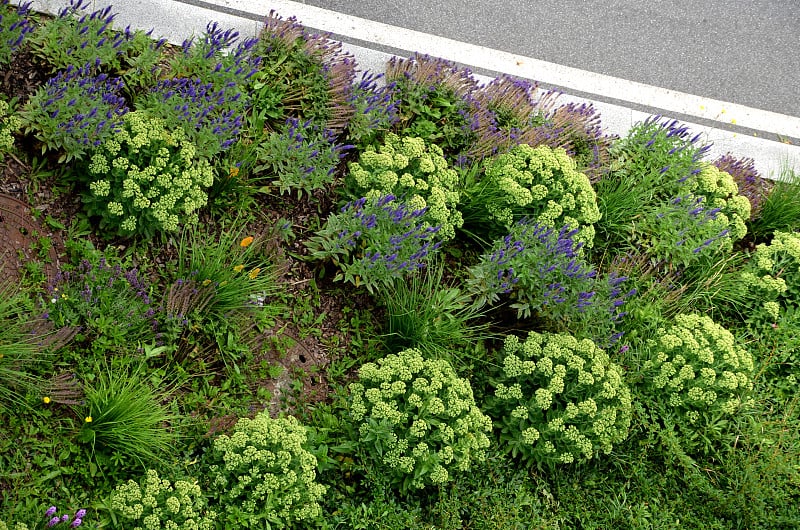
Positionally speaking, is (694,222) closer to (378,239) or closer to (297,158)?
(378,239)

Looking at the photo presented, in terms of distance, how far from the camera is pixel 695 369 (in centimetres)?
504

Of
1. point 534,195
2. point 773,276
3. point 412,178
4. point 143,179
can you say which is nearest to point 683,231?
point 773,276

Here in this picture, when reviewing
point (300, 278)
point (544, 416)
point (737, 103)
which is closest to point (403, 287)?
point (300, 278)

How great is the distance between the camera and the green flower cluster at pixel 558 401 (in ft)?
14.9

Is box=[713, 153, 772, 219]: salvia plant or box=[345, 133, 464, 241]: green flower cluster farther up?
box=[713, 153, 772, 219]: salvia plant

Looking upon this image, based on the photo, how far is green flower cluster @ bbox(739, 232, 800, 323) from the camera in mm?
5629

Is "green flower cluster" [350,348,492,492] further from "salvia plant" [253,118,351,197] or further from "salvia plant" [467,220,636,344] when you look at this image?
"salvia plant" [253,118,351,197]

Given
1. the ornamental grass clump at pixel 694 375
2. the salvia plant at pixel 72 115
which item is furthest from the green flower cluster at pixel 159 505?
the ornamental grass clump at pixel 694 375

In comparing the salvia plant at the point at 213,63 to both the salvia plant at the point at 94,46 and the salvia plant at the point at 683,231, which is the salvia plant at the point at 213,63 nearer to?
the salvia plant at the point at 94,46

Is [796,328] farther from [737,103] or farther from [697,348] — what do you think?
[737,103]

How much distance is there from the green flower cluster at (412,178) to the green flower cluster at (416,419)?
981 millimetres

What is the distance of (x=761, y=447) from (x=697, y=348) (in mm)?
783

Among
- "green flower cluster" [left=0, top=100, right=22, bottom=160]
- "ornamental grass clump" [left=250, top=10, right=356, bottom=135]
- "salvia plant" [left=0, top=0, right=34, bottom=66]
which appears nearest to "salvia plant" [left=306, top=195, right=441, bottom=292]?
"ornamental grass clump" [left=250, top=10, right=356, bottom=135]

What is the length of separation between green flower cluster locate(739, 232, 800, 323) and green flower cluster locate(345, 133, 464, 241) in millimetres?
2408
